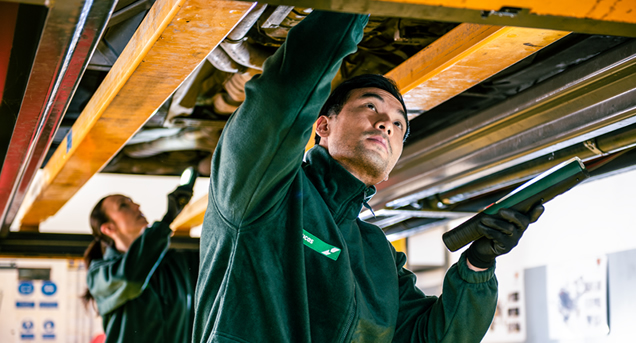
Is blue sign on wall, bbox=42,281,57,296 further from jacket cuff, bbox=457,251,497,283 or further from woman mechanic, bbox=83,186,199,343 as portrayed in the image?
jacket cuff, bbox=457,251,497,283

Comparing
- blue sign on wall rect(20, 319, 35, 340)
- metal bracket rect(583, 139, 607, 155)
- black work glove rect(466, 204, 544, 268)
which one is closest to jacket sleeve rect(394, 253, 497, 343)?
black work glove rect(466, 204, 544, 268)

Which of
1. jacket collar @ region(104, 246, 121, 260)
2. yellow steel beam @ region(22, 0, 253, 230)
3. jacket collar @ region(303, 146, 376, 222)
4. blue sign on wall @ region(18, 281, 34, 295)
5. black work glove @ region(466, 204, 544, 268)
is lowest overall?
black work glove @ region(466, 204, 544, 268)

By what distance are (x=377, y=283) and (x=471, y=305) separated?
0.80 feet

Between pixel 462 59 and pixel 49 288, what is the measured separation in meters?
3.52

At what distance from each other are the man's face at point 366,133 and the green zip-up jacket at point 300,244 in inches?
2.4

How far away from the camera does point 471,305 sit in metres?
1.54

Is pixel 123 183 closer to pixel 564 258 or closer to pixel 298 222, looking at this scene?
pixel 564 258

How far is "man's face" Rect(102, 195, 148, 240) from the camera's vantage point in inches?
128

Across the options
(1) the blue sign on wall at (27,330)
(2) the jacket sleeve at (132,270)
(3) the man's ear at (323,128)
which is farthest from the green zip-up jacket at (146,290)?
(3) the man's ear at (323,128)

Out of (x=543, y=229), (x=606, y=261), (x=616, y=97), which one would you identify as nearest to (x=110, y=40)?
(x=616, y=97)

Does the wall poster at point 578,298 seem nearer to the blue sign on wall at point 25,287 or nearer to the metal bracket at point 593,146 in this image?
the metal bracket at point 593,146

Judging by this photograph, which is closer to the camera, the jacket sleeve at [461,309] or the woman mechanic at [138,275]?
the jacket sleeve at [461,309]

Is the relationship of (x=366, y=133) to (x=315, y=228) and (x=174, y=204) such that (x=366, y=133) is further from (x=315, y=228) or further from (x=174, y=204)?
(x=174, y=204)

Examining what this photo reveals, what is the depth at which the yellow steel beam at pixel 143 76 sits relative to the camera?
50.3 inches
